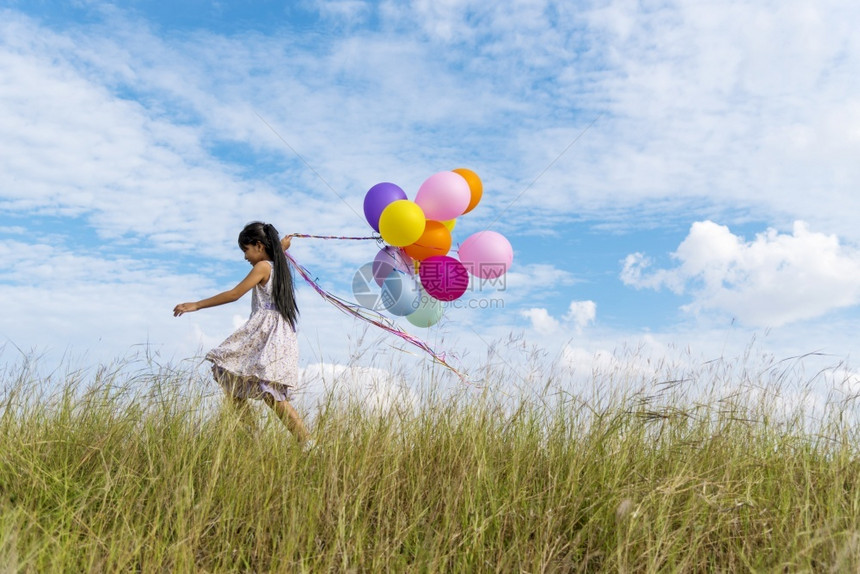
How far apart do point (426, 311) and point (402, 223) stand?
32.5 inches

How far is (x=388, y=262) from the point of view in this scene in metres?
5.14

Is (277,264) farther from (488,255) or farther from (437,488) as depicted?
(437,488)

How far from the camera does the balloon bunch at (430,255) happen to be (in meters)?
5.04

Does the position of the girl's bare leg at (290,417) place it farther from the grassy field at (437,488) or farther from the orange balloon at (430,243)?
the orange balloon at (430,243)

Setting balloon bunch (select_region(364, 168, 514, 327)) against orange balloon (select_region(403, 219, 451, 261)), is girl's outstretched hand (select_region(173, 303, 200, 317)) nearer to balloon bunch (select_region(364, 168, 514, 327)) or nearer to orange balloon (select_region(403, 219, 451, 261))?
balloon bunch (select_region(364, 168, 514, 327))

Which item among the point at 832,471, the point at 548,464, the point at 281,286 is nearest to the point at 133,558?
the point at 548,464

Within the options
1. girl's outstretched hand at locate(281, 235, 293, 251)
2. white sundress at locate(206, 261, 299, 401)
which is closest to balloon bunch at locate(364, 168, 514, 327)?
girl's outstretched hand at locate(281, 235, 293, 251)

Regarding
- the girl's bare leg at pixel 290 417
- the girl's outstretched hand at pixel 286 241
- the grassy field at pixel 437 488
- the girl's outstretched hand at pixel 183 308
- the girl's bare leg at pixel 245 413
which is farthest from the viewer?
the girl's outstretched hand at pixel 286 241

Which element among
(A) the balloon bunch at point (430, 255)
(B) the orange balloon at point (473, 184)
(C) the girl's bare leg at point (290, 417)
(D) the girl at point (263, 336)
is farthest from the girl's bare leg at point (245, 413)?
(B) the orange balloon at point (473, 184)

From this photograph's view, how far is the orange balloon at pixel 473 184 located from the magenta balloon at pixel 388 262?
0.74 m

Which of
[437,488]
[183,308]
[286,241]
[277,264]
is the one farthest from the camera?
[286,241]

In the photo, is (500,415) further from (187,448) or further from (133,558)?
(133,558)

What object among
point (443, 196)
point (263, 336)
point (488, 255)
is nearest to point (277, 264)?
point (263, 336)

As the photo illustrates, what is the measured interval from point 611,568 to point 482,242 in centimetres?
312
